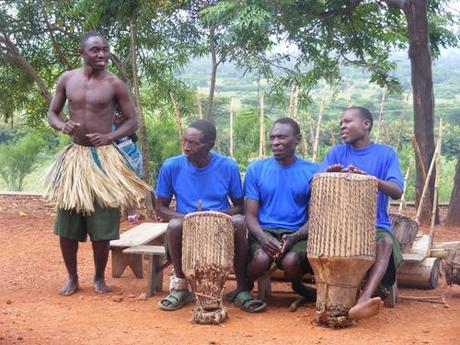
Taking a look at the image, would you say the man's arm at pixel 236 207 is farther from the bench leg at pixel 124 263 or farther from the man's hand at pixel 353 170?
the bench leg at pixel 124 263

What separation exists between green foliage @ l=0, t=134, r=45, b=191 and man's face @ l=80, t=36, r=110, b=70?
9318mm

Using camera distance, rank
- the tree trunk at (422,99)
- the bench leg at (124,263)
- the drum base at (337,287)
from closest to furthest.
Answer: the drum base at (337,287), the bench leg at (124,263), the tree trunk at (422,99)

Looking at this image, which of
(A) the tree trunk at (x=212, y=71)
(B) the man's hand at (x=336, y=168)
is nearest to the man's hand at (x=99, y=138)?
(B) the man's hand at (x=336, y=168)

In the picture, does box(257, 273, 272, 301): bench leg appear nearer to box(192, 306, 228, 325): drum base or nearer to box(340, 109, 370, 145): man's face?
box(192, 306, 228, 325): drum base

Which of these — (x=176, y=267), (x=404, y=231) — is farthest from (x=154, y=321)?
(x=404, y=231)

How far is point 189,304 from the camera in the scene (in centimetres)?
539

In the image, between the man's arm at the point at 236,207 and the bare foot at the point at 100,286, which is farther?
the bare foot at the point at 100,286

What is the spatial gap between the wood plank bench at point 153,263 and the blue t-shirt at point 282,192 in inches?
30.5

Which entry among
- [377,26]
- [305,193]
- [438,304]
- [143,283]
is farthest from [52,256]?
[377,26]

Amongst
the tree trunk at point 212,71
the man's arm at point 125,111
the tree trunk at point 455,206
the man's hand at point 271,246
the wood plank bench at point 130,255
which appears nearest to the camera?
the man's hand at point 271,246

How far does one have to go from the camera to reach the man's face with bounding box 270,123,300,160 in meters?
5.22

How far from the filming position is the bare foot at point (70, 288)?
5.73 meters

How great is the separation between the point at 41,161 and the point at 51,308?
36.1 feet

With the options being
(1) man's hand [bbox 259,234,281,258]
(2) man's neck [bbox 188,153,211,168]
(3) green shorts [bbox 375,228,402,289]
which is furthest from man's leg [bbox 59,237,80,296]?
(3) green shorts [bbox 375,228,402,289]
